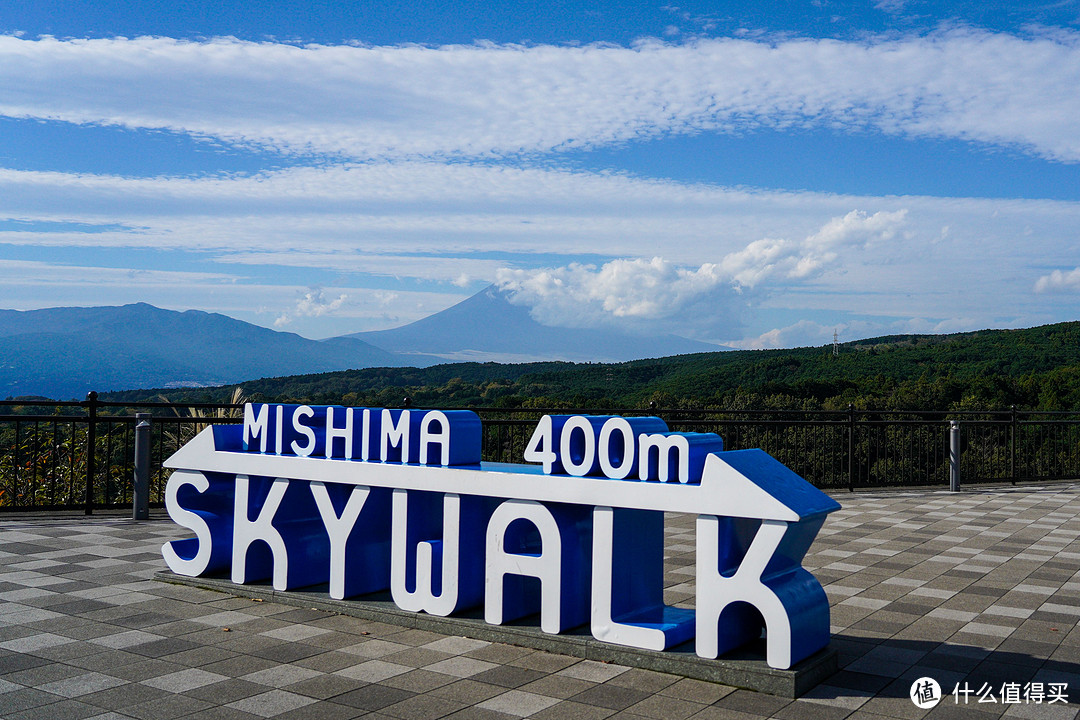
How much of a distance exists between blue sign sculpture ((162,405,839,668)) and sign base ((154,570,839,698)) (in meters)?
0.06

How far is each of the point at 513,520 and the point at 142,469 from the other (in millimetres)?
6447

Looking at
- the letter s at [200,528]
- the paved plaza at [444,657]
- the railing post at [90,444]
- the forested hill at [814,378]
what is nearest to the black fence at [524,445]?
the railing post at [90,444]

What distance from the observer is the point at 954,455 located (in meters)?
13.2

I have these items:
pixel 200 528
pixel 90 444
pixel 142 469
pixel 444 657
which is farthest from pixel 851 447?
pixel 90 444

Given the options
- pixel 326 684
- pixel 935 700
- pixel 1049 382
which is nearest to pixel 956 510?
pixel 935 700

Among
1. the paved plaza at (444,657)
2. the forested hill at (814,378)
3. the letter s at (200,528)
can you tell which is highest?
the forested hill at (814,378)

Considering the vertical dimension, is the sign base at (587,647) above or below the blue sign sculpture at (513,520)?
below

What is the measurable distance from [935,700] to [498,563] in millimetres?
2556

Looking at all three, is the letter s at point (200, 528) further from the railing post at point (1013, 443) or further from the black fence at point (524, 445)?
the railing post at point (1013, 443)

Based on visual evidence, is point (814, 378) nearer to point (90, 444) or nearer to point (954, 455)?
point (954, 455)

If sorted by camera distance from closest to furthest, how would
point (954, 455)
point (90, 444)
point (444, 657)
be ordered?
point (444, 657)
point (90, 444)
point (954, 455)

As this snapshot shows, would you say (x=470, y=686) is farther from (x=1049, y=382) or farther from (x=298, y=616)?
(x=1049, y=382)

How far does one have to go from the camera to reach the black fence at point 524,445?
1009 cm

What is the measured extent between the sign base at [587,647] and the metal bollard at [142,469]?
159 inches
